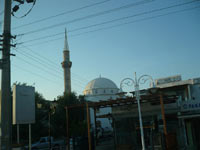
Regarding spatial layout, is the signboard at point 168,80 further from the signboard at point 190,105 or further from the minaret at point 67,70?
the minaret at point 67,70

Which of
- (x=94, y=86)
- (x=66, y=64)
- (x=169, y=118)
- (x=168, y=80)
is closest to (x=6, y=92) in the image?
(x=169, y=118)

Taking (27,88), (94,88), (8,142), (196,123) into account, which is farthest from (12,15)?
(94,88)

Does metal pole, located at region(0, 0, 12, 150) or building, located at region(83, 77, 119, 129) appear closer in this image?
metal pole, located at region(0, 0, 12, 150)

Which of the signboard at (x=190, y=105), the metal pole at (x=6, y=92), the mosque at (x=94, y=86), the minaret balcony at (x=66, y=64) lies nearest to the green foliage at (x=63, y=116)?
the signboard at (x=190, y=105)

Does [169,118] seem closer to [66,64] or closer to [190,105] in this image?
[190,105]

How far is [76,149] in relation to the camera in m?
15.7

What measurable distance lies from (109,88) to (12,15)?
56.5 m

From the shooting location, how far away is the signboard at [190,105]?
15.3 m

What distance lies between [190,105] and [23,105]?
1129 centimetres

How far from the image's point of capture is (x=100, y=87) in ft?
215

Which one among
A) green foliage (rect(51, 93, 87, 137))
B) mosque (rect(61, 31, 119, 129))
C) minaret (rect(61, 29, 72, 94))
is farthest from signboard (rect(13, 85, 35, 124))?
mosque (rect(61, 31, 119, 129))

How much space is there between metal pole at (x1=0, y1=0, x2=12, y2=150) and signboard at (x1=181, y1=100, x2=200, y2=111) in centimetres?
1203

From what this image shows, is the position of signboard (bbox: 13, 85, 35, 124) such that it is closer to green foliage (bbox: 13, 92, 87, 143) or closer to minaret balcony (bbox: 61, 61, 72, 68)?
green foliage (bbox: 13, 92, 87, 143)

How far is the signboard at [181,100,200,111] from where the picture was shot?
50.1 ft
